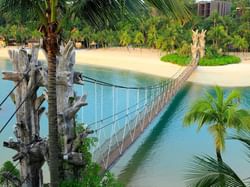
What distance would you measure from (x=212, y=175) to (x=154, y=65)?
2853cm

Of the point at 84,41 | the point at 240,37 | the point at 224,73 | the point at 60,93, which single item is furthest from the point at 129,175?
the point at 84,41

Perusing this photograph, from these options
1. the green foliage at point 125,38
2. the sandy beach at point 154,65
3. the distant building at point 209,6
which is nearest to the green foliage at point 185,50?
the sandy beach at point 154,65

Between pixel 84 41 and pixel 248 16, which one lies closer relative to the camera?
pixel 248 16

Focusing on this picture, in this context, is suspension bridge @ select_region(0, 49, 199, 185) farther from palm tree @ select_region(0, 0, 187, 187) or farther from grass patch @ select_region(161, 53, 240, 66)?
Result: grass patch @ select_region(161, 53, 240, 66)

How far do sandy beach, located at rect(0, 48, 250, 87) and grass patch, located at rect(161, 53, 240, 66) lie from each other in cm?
61

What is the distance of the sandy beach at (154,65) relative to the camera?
2656cm

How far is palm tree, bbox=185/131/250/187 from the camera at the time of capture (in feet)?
9.46

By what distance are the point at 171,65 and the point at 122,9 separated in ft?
91.7

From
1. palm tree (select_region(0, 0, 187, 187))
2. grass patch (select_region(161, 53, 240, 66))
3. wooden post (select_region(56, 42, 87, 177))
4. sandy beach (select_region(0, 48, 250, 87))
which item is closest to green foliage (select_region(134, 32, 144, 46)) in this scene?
sandy beach (select_region(0, 48, 250, 87))

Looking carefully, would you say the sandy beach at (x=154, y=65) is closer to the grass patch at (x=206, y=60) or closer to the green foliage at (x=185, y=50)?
the grass patch at (x=206, y=60)

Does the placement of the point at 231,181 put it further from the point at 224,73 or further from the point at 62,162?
the point at 224,73

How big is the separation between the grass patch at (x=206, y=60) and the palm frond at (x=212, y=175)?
92.2 ft

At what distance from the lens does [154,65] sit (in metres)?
31.3

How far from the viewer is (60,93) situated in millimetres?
5445
